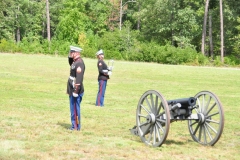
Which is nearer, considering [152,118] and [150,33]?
[152,118]

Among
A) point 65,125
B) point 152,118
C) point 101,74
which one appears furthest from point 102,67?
point 152,118

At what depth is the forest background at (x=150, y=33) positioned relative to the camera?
4622 cm

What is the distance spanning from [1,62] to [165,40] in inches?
936

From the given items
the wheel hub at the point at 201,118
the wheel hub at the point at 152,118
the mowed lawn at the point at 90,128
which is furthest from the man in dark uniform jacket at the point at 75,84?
the wheel hub at the point at 201,118

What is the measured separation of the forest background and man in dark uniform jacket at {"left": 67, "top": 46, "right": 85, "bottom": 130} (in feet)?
112

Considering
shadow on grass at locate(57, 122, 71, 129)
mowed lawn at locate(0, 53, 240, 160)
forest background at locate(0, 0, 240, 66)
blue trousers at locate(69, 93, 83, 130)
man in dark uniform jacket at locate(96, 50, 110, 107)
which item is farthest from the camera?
forest background at locate(0, 0, 240, 66)

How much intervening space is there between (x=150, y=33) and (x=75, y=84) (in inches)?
1919

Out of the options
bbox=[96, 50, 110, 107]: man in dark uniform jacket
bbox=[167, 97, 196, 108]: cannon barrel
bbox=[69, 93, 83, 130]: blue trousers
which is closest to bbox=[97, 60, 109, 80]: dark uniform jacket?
bbox=[96, 50, 110, 107]: man in dark uniform jacket

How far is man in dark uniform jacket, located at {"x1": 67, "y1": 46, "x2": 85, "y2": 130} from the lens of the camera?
995cm

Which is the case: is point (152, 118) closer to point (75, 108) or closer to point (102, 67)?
point (75, 108)

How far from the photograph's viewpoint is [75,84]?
9891 millimetres

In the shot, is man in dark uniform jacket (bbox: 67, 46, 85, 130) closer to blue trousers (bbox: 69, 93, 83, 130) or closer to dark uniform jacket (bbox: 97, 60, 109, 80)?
blue trousers (bbox: 69, 93, 83, 130)

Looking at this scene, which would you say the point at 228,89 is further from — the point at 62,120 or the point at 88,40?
the point at 88,40

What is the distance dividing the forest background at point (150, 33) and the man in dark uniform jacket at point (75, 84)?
34177mm
